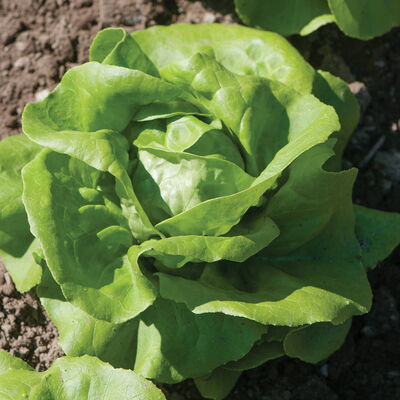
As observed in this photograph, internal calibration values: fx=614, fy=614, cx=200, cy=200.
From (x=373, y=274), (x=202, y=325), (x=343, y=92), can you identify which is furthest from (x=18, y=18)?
(x=373, y=274)

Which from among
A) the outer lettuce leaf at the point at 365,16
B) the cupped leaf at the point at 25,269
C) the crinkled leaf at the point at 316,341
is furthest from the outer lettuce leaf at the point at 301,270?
the outer lettuce leaf at the point at 365,16

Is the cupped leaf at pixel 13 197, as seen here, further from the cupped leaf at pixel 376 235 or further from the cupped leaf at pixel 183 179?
the cupped leaf at pixel 376 235

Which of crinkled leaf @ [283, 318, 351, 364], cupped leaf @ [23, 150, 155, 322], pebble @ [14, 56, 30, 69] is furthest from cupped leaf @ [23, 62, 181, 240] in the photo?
pebble @ [14, 56, 30, 69]

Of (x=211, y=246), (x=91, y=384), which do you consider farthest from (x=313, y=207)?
(x=91, y=384)

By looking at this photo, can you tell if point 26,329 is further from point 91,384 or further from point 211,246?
point 211,246

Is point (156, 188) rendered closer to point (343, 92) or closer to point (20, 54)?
point (343, 92)

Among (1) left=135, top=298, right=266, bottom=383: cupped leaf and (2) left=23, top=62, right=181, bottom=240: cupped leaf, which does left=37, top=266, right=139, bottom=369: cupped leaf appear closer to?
(1) left=135, top=298, right=266, bottom=383: cupped leaf
